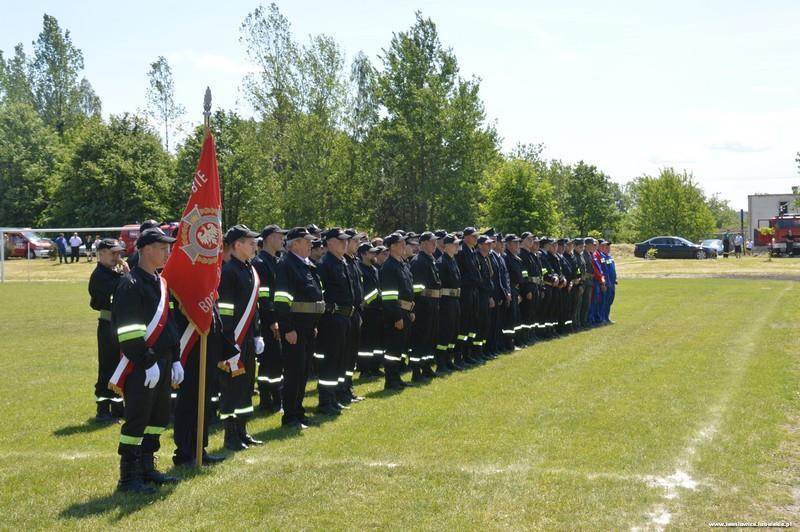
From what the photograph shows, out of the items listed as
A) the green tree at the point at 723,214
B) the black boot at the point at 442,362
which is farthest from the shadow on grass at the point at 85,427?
the green tree at the point at 723,214

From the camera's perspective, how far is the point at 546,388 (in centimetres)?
1137

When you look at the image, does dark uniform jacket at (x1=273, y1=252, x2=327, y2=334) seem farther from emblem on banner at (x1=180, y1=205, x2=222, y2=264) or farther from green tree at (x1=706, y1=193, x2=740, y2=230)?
green tree at (x1=706, y1=193, x2=740, y2=230)

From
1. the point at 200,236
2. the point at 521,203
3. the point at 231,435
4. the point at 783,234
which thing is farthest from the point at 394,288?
the point at 783,234

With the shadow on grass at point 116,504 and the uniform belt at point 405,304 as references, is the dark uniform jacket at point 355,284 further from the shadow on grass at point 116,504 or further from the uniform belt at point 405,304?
the shadow on grass at point 116,504

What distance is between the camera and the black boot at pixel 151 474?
7.02 meters

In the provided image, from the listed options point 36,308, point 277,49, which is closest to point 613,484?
point 36,308

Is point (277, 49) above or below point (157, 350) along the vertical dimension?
above

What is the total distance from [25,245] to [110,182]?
8210mm

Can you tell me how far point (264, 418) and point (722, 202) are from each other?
157 metres

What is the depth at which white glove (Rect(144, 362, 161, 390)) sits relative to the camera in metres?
6.62

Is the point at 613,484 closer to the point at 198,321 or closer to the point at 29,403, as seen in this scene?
the point at 198,321

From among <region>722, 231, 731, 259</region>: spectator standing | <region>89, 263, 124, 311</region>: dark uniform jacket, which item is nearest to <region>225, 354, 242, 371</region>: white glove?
<region>89, 263, 124, 311</region>: dark uniform jacket

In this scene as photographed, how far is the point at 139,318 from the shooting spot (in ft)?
21.8

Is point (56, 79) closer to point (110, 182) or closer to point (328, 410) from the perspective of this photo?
point (110, 182)
